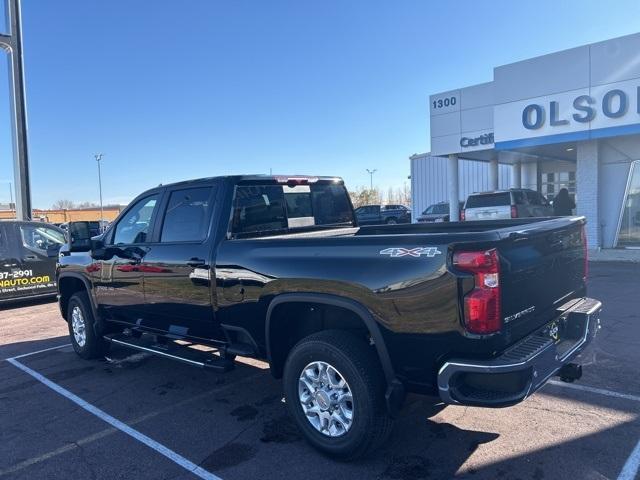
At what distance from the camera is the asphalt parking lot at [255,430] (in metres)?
3.47

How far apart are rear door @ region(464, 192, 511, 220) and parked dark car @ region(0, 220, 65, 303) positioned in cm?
1074

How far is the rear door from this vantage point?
14.5m

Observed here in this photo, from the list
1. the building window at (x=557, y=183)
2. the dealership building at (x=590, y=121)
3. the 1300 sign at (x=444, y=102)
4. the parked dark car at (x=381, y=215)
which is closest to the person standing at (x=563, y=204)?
the dealership building at (x=590, y=121)

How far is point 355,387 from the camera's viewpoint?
133 inches

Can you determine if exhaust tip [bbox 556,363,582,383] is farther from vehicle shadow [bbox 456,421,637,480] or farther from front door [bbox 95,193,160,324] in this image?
front door [bbox 95,193,160,324]

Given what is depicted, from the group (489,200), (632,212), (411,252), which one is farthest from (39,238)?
(632,212)

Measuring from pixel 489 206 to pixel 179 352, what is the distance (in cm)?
1189

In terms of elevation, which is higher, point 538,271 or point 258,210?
point 258,210

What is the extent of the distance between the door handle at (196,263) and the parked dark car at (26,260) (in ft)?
21.7

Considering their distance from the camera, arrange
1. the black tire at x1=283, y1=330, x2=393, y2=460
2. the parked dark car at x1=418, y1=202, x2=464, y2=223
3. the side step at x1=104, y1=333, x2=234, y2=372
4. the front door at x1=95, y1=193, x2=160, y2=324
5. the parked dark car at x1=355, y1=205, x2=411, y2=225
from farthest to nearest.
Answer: the parked dark car at x1=355, y1=205, x2=411, y2=225 < the parked dark car at x1=418, y1=202, x2=464, y2=223 < the front door at x1=95, y1=193, x2=160, y2=324 < the side step at x1=104, y1=333, x2=234, y2=372 < the black tire at x1=283, y1=330, x2=393, y2=460

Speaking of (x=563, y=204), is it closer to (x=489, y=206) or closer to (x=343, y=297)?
(x=489, y=206)

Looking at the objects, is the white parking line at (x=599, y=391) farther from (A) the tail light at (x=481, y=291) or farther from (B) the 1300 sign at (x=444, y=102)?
(B) the 1300 sign at (x=444, y=102)

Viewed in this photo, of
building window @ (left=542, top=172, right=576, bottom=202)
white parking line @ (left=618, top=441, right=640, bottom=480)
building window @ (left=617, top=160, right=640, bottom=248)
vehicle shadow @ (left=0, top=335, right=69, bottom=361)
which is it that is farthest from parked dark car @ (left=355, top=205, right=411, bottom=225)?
white parking line @ (left=618, top=441, right=640, bottom=480)

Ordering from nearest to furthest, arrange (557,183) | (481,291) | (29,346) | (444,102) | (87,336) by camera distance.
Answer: (481,291) < (87,336) < (29,346) < (444,102) < (557,183)
